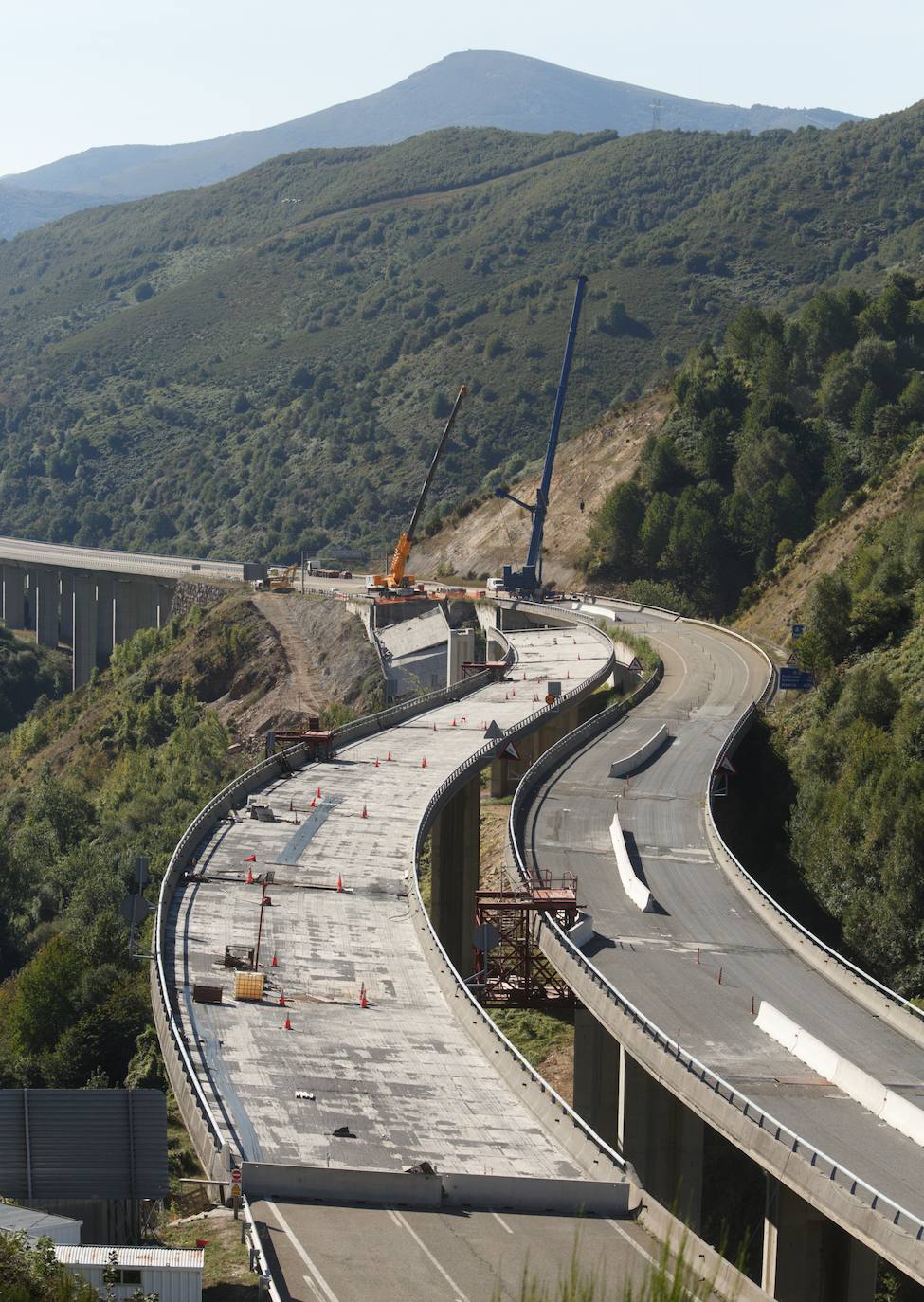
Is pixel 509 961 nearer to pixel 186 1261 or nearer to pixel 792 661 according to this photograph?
pixel 186 1261

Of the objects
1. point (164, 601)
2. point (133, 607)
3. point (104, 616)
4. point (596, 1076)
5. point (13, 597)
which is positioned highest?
point (164, 601)

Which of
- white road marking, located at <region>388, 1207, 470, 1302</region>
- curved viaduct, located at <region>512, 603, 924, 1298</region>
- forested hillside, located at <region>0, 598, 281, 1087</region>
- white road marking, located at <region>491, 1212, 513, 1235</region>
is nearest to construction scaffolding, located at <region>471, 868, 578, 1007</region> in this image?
curved viaduct, located at <region>512, 603, 924, 1298</region>

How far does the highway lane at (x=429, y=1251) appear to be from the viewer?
2155cm

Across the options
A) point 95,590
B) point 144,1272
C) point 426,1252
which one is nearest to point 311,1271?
point 426,1252

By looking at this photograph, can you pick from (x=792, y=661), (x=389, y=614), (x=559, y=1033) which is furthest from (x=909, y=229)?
(x=559, y=1033)

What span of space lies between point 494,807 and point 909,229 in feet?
450

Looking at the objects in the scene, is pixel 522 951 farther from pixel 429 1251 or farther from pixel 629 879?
pixel 429 1251

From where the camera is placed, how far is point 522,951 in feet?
132

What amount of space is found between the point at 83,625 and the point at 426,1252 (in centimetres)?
11062

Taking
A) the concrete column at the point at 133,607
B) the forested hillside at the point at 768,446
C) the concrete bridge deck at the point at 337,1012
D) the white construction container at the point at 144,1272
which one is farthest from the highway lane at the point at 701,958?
the concrete column at the point at 133,607

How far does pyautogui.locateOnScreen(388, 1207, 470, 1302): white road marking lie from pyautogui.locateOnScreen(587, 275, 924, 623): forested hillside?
79.9 meters

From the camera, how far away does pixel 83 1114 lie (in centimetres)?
2594

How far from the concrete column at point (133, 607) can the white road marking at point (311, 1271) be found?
102m

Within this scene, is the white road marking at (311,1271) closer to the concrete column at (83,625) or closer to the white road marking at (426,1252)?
the white road marking at (426,1252)
